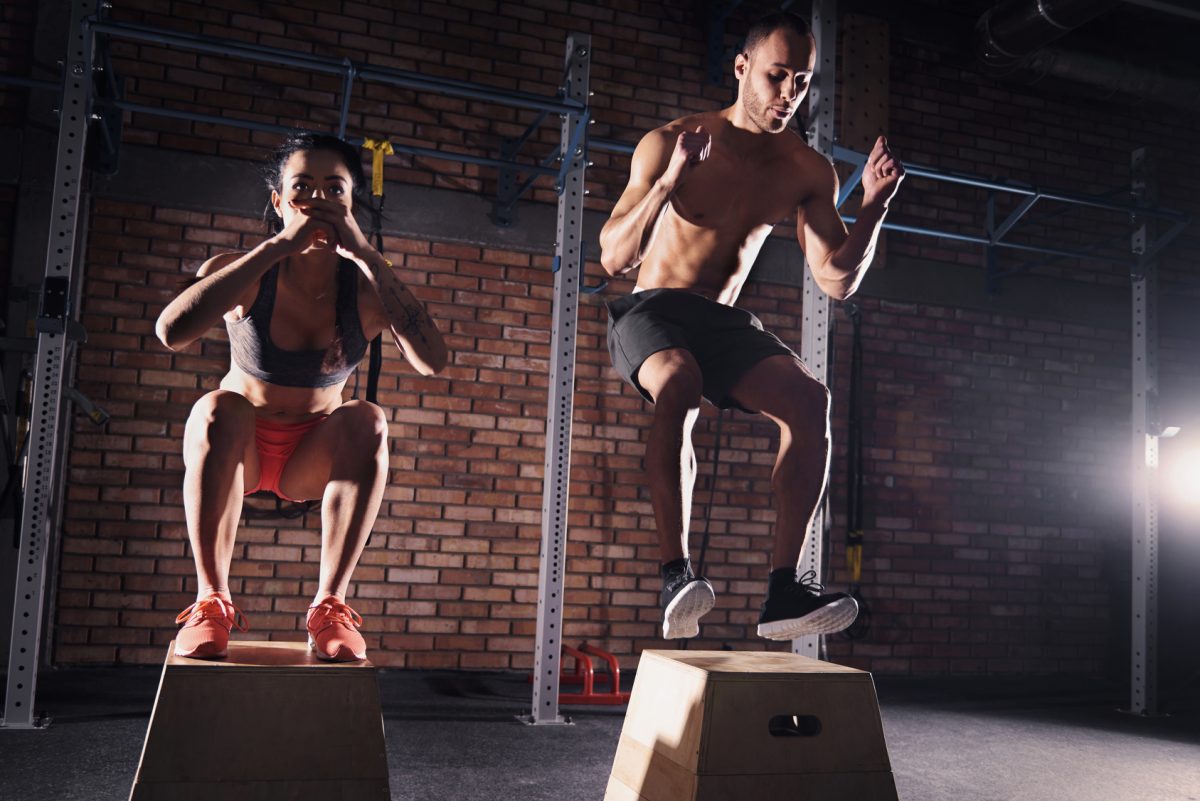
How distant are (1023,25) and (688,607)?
4664 millimetres

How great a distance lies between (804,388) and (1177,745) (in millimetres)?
2955

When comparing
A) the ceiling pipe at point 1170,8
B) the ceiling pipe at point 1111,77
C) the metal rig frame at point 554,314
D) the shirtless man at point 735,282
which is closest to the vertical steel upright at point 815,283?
the metal rig frame at point 554,314

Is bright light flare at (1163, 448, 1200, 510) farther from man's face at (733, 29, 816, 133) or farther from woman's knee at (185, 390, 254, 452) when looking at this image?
woman's knee at (185, 390, 254, 452)

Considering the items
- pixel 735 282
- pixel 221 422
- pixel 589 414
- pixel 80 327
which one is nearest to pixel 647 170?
pixel 735 282

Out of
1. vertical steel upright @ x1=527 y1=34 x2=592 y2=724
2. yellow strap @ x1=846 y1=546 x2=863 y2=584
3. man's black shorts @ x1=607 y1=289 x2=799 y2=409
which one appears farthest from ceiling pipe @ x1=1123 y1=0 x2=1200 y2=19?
man's black shorts @ x1=607 y1=289 x2=799 y2=409

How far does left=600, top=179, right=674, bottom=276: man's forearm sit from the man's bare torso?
0.16 metres

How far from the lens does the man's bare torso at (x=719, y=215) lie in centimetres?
243

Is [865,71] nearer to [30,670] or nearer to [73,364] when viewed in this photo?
[73,364]

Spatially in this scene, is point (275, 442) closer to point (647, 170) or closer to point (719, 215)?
point (647, 170)

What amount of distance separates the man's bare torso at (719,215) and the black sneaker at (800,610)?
28.2 inches

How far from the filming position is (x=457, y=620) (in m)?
5.09

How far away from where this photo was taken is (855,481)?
5.79 metres

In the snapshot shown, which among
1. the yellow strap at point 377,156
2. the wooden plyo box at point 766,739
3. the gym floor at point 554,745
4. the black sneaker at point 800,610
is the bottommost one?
the gym floor at point 554,745

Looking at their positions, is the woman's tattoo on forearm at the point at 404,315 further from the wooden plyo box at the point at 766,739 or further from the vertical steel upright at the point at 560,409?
the vertical steel upright at the point at 560,409
